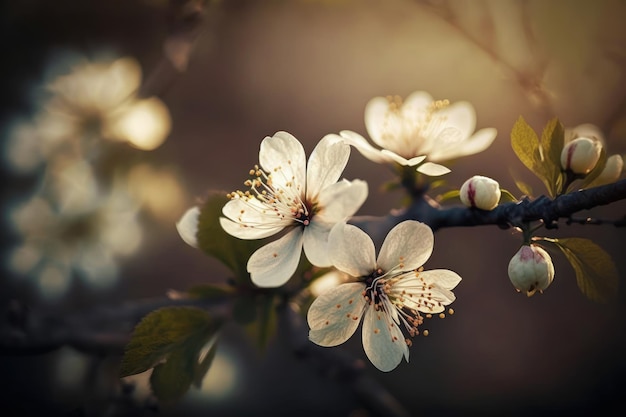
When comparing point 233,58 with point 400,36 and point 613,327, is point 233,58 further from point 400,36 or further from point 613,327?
point 613,327

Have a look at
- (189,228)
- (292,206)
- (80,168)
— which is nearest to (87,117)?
(80,168)

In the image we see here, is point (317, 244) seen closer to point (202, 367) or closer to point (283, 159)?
point (283, 159)

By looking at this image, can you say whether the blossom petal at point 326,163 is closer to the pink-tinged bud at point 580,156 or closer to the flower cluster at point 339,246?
the flower cluster at point 339,246

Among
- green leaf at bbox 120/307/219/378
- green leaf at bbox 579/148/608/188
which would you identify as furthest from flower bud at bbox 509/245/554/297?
green leaf at bbox 120/307/219/378

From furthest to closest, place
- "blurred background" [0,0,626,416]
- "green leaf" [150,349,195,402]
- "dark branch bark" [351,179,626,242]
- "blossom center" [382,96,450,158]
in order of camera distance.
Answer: "blurred background" [0,0,626,416] < "blossom center" [382,96,450,158] < "green leaf" [150,349,195,402] < "dark branch bark" [351,179,626,242]

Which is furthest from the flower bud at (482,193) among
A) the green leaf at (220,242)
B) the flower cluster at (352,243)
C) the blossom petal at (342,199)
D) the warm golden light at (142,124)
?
the warm golden light at (142,124)

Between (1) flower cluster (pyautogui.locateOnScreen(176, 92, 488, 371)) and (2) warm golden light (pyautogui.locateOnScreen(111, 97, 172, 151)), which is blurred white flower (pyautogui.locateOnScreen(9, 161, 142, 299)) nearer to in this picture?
(2) warm golden light (pyautogui.locateOnScreen(111, 97, 172, 151))
